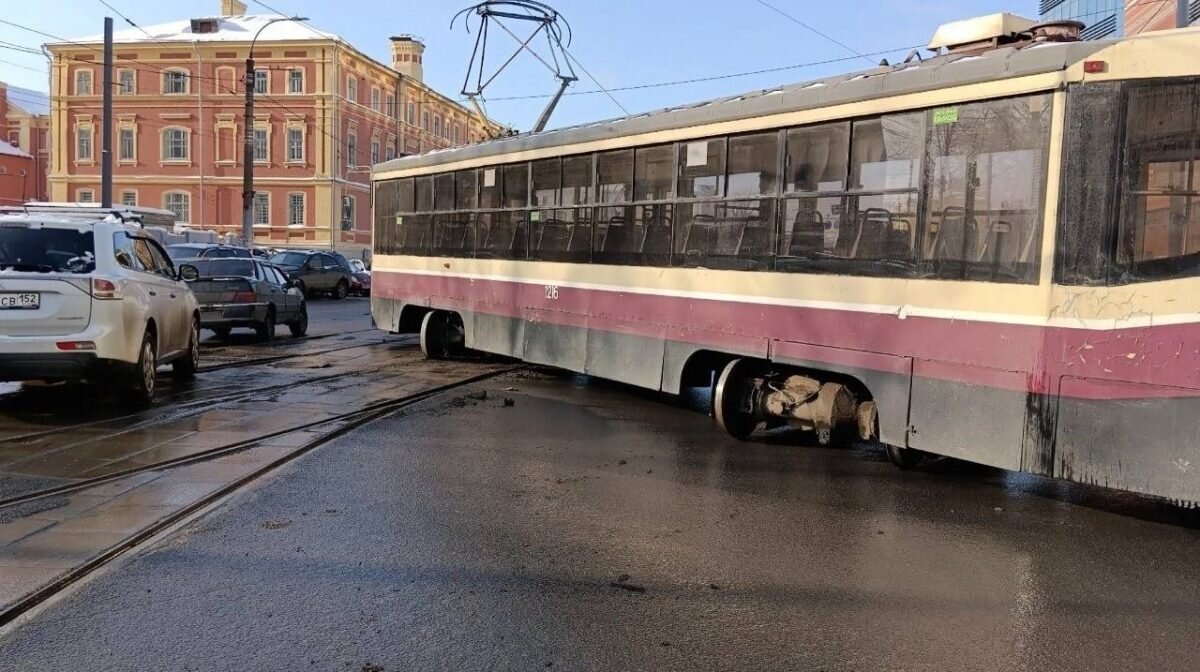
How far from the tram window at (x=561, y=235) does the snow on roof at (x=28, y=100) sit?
266 ft

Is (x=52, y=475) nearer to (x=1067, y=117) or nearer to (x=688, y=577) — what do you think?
(x=688, y=577)

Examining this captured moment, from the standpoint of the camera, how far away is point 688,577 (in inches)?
203


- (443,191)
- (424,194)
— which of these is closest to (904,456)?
(443,191)

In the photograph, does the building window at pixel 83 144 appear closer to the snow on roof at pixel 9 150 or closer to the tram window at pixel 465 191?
the snow on roof at pixel 9 150

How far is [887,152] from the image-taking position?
711 centimetres

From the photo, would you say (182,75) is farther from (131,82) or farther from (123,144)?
(123,144)

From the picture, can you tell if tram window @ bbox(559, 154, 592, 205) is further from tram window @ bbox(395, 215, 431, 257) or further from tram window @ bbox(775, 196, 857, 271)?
tram window @ bbox(395, 215, 431, 257)

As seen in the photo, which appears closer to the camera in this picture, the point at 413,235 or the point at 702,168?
the point at 702,168

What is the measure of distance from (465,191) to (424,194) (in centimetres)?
135

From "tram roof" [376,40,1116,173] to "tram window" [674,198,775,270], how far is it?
76cm

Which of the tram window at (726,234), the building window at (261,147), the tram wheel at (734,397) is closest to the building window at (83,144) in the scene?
the building window at (261,147)

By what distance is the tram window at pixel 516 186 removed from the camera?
39.0ft

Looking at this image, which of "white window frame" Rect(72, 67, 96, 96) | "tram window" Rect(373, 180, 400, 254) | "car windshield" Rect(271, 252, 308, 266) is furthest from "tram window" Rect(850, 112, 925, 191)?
"white window frame" Rect(72, 67, 96, 96)

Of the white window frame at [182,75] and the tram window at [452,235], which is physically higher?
the white window frame at [182,75]
